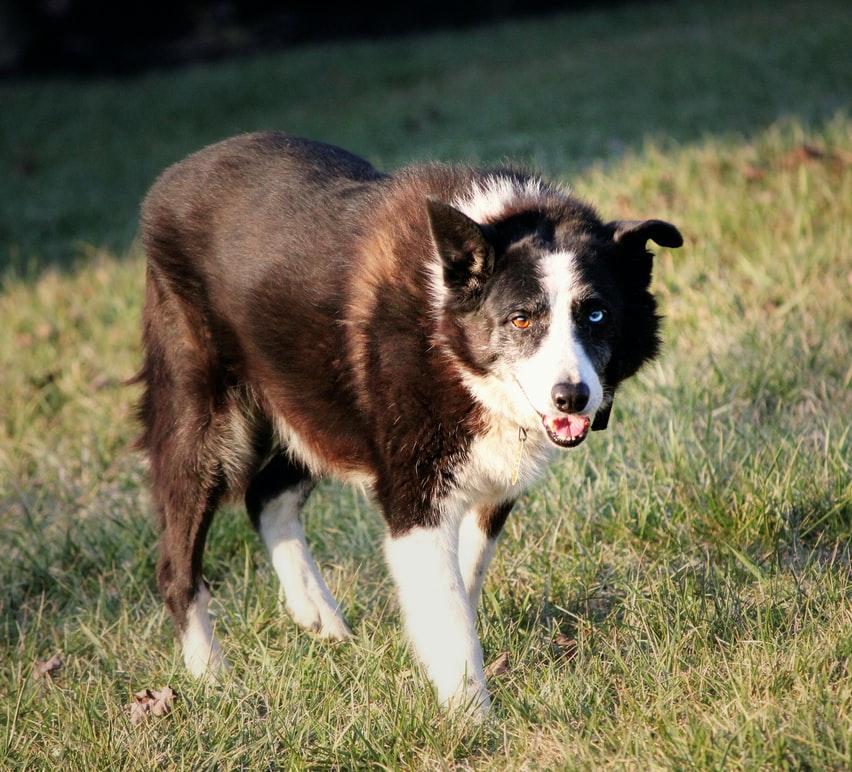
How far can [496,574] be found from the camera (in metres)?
3.84

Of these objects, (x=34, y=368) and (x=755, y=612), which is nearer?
(x=755, y=612)

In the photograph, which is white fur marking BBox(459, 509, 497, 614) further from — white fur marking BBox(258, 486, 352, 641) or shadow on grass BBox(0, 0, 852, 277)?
A: shadow on grass BBox(0, 0, 852, 277)

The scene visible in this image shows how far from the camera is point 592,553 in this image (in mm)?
3795

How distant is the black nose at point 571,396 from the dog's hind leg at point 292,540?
1.23 m

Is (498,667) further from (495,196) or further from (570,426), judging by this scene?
(495,196)

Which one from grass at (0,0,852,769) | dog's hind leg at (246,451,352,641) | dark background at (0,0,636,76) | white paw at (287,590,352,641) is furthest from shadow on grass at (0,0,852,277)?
white paw at (287,590,352,641)

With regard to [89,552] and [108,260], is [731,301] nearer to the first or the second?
[89,552]

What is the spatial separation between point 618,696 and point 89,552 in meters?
2.27

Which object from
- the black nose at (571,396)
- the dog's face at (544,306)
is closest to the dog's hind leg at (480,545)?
the dog's face at (544,306)

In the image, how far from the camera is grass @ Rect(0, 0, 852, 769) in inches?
117

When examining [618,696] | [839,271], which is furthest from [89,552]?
[839,271]

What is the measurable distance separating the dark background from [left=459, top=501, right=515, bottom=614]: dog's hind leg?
17255 mm

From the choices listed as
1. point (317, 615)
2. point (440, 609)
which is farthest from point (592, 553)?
point (317, 615)

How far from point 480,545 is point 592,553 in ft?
1.49
